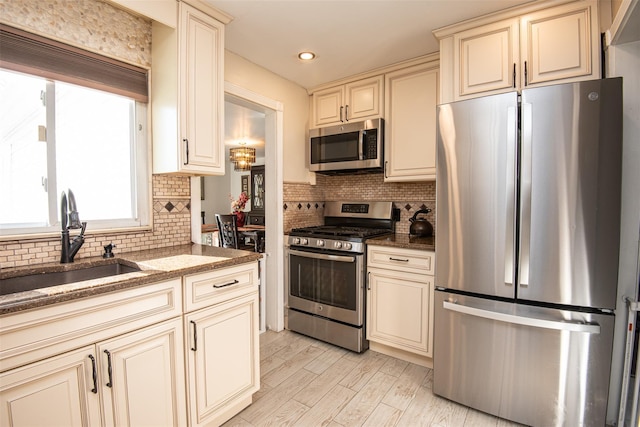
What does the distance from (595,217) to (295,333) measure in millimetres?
2327

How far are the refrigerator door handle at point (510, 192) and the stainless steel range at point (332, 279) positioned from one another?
1.01m

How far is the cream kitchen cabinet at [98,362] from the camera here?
0.98 meters

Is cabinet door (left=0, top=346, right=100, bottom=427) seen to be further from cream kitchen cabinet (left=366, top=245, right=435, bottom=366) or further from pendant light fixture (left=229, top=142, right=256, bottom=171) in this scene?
pendant light fixture (left=229, top=142, right=256, bottom=171)

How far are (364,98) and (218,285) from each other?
2.06 metres

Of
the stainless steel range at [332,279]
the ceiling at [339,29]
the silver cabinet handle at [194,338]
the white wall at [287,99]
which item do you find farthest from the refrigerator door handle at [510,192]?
the white wall at [287,99]

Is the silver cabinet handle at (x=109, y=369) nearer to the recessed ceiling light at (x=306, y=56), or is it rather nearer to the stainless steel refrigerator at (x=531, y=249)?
the stainless steel refrigerator at (x=531, y=249)

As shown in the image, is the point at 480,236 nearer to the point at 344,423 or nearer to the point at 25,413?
the point at 344,423

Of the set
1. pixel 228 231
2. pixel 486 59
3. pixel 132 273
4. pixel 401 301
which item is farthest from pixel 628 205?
pixel 228 231

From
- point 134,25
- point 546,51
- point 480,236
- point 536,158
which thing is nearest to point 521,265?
point 480,236

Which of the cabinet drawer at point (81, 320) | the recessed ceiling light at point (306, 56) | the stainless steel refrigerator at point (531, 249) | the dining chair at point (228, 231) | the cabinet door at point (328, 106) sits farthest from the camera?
the dining chair at point (228, 231)

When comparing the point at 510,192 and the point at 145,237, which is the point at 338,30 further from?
the point at 145,237

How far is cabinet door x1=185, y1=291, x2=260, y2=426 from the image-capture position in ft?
4.82

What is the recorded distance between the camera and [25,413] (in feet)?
3.25

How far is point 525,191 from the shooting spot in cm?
156
